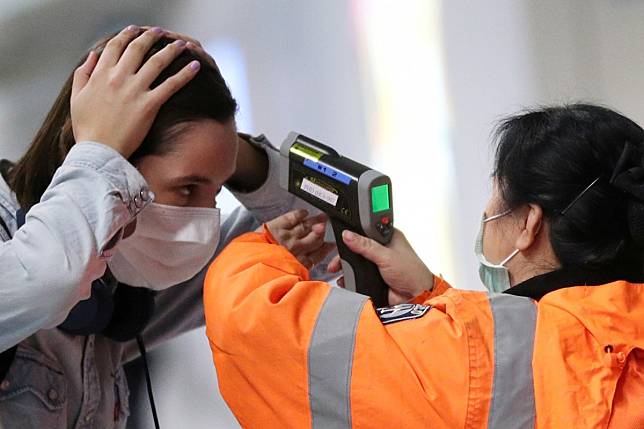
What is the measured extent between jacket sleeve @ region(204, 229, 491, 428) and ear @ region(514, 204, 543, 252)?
0.50 feet

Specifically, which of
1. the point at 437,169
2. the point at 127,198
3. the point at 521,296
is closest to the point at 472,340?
the point at 521,296

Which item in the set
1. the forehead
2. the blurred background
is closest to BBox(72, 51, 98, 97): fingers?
the forehead

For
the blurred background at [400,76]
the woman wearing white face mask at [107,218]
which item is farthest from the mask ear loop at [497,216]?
the blurred background at [400,76]

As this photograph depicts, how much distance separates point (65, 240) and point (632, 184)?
0.57 metres

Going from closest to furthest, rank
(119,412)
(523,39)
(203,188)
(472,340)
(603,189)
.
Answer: (472,340) < (603,189) < (203,188) < (119,412) < (523,39)

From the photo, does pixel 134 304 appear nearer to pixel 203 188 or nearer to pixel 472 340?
pixel 203 188

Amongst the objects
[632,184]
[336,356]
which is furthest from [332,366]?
[632,184]

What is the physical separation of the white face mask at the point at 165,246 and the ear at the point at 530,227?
38cm

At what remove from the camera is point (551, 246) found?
38.3 inches

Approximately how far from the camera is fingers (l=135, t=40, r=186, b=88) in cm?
99

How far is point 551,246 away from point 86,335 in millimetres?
596

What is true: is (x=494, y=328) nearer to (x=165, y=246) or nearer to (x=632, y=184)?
(x=632, y=184)

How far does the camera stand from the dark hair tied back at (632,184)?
90 centimetres

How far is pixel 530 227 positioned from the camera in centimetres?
98
